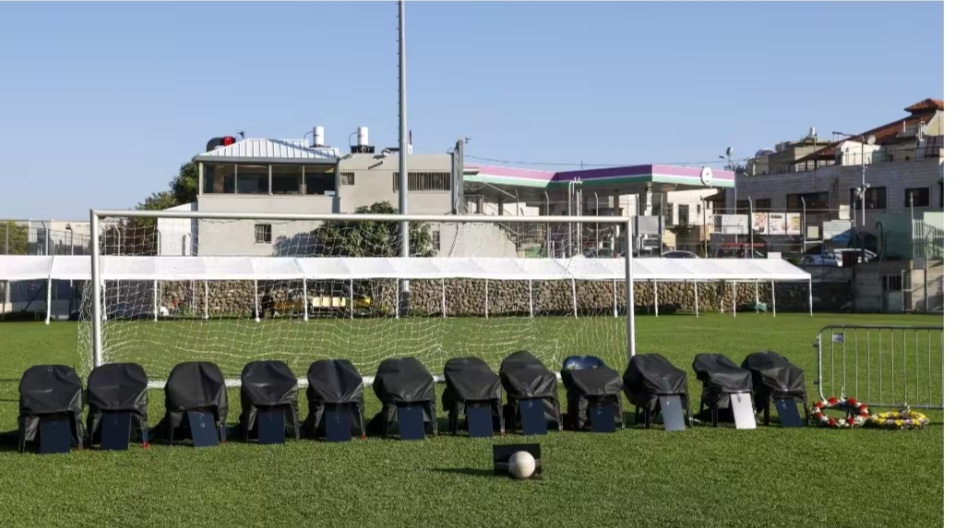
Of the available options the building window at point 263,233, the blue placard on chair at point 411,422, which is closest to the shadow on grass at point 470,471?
the blue placard on chair at point 411,422

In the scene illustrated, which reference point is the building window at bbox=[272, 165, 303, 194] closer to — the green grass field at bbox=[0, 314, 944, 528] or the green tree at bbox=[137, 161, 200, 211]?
the green tree at bbox=[137, 161, 200, 211]

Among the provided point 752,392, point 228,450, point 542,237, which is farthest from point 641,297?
point 228,450

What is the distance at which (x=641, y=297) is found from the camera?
143ft

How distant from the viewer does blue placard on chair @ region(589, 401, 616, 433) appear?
36.6ft

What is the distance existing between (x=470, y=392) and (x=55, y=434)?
3959mm

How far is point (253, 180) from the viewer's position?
47188 mm

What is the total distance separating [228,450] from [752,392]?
18.4ft

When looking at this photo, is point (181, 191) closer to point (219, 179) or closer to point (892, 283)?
point (219, 179)

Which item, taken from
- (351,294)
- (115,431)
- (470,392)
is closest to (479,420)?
(470,392)

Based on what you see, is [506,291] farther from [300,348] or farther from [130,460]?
[130,460]

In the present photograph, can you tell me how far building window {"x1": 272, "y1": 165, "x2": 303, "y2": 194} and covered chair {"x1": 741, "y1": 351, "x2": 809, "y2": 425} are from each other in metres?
37.6

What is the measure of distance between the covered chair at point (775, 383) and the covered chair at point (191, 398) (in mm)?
5678

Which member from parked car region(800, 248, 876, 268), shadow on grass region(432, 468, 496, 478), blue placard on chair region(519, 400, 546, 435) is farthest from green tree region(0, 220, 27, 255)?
shadow on grass region(432, 468, 496, 478)
